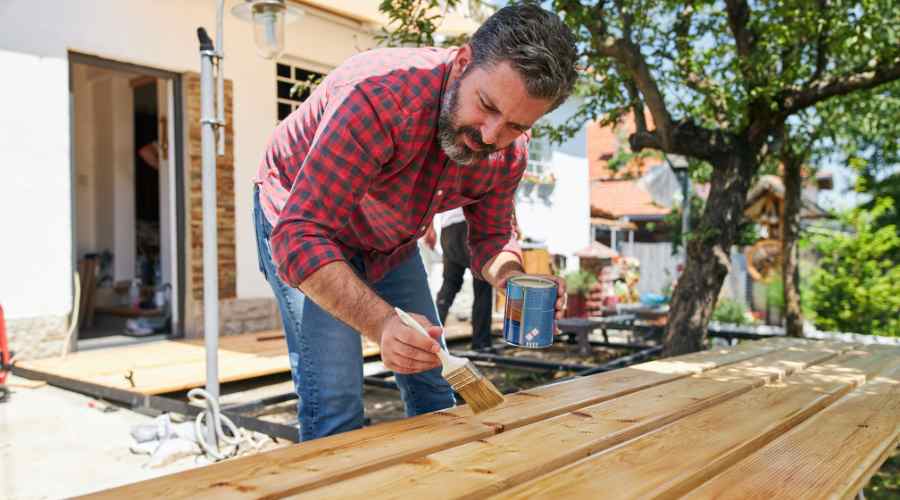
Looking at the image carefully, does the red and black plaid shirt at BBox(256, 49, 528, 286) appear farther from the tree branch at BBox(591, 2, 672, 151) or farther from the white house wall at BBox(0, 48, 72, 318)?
the white house wall at BBox(0, 48, 72, 318)

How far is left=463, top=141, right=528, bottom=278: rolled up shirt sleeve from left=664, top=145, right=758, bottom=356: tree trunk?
11.0ft

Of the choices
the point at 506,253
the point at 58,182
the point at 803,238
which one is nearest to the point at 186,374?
the point at 58,182

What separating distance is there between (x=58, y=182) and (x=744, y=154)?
18.2 ft

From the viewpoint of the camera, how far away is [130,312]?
863 cm

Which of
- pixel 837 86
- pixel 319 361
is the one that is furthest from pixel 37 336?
pixel 837 86

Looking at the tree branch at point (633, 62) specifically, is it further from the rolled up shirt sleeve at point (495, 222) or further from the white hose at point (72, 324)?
the white hose at point (72, 324)

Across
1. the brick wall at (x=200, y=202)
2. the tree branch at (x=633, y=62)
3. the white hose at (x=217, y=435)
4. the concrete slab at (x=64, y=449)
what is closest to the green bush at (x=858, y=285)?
the tree branch at (x=633, y=62)

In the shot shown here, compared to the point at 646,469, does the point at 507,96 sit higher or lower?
higher

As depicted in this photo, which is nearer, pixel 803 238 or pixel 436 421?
pixel 436 421

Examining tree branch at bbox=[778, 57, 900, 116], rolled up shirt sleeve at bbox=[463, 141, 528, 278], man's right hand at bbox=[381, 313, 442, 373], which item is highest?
tree branch at bbox=[778, 57, 900, 116]

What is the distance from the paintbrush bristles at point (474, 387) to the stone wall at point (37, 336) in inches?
205

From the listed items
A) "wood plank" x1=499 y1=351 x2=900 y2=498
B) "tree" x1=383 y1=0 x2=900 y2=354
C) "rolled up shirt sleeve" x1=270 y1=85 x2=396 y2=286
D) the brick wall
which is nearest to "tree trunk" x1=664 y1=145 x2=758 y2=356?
"tree" x1=383 y1=0 x2=900 y2=354

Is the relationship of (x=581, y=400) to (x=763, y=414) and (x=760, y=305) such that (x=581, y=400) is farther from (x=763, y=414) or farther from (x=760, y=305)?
(x=760, y=305)

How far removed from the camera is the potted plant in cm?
995
